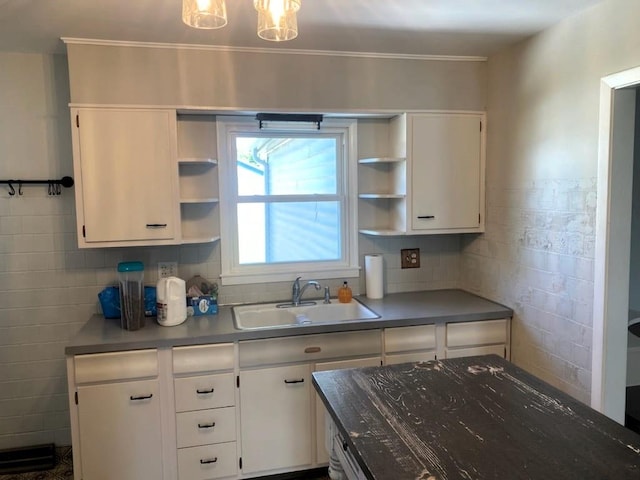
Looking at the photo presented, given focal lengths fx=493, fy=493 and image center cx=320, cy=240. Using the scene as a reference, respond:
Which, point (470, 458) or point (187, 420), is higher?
point (470, 458)

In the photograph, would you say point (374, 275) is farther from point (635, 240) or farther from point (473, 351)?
point (635, 240)

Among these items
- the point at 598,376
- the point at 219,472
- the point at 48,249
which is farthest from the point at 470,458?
the point at 48,249

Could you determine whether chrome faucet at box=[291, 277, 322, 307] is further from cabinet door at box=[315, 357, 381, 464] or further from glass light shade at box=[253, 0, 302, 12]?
glass light shade at box=[253, 0, 302, 12]

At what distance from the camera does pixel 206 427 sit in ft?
8.27

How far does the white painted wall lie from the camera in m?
2.24

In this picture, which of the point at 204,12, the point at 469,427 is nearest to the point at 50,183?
the point at 204,12

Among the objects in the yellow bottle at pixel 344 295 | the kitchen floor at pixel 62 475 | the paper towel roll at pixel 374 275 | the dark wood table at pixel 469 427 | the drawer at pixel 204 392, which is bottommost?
the kitchen floor at pixel 62 475

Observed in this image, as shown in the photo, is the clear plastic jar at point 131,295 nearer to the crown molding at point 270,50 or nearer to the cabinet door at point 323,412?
the cabinet door at point 323,412

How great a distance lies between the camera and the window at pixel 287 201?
3.05 m

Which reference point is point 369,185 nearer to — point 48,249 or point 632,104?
point 632,104

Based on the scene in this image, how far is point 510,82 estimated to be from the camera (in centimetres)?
283

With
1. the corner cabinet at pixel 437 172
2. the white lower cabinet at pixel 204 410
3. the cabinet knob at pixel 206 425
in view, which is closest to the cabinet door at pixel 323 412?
the white lower cabinet at pixel 204 410

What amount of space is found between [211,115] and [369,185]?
43.2 inches

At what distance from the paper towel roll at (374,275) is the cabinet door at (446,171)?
1.11 feet
